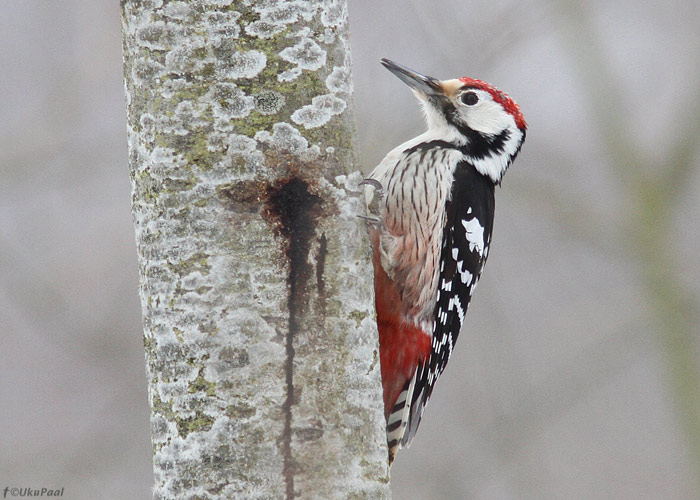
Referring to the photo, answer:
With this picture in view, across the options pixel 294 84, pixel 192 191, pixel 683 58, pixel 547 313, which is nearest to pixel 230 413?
pixel 192 191

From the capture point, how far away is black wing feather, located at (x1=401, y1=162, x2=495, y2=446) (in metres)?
3.42

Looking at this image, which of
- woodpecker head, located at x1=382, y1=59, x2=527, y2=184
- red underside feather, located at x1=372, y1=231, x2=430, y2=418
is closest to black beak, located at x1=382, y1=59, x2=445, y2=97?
woodpecker head, located at x1=382, y1=59, x2=527, y2=184

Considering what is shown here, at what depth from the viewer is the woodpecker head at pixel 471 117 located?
3729 millimetres

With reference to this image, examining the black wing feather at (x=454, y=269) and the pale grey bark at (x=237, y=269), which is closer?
the pale grey bark at (x=237, y=269)

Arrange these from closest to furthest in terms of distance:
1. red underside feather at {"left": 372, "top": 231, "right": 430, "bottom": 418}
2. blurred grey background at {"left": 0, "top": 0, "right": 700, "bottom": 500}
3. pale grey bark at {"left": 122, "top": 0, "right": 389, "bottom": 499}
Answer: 1. pale grey bark at {"left": 122, "top": 0, "right": 389, "bottom": 499}
2. red underside feather at {"left": 372, "top": 231, "right": 430, "bottom": 418}
3. blurred grey background at {"left": 0, "top": 0, "right": 700, "bottom": 500}

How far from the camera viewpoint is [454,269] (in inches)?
137

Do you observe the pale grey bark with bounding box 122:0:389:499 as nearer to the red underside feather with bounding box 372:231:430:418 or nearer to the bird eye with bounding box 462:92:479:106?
the red underside feather with bounding box 372:231:430:418

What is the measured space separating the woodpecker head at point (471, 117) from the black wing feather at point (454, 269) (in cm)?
17

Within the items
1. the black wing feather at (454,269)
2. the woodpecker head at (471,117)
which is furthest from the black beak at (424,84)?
the black wing feather at (454,269)

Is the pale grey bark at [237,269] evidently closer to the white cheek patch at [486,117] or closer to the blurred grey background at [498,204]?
the white cheek patch at [486,117]

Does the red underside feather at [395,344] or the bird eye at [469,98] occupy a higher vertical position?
the bird eye at [469,98]

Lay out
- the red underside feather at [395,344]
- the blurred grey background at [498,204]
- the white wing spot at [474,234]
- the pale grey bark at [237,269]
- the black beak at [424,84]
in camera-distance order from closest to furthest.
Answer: the pale grey bark at [237,269] → the red underside feather at [395,344] → the white wing spot at [474,234] → the black beak at [424,84] → the blurred grey background at [498,204]

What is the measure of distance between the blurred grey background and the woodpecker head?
0.65 m

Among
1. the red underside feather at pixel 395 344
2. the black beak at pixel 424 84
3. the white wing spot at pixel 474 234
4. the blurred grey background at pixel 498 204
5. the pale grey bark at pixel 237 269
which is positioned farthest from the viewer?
the blurred grey background at pixel 498 204
